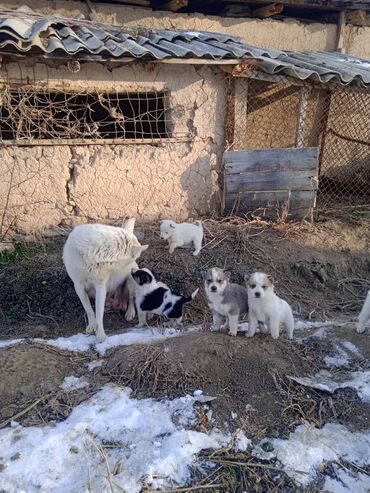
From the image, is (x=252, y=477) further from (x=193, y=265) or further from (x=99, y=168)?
(x=99, y=168)

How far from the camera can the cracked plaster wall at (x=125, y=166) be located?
667 centimetres

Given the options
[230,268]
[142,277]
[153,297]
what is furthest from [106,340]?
[230,268]

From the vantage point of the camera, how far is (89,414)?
3.85 m

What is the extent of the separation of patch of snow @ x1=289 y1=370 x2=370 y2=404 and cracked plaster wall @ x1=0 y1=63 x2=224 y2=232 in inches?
161

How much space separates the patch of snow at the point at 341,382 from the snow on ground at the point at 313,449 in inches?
18.4

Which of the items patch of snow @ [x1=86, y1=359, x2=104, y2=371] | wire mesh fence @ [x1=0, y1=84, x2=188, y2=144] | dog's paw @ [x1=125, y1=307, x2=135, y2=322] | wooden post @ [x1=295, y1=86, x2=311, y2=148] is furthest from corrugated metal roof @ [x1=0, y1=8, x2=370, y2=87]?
→ patch of snow @ [x1=86, y1=359, x2=104, y2=371]

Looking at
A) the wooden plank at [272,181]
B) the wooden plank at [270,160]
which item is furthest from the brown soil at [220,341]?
the wooden plank at [270,160]

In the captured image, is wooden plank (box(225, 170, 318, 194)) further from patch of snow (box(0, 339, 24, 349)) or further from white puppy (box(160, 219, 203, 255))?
patch of snow (box(0, 339, 24, 349))

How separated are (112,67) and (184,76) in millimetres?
1196

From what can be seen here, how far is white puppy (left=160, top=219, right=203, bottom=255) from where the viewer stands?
20.6ft

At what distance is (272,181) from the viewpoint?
7.58 meters

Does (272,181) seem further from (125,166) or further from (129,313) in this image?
(129,313)

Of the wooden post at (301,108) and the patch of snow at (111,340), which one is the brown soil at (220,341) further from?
the wooden post at (301,108)

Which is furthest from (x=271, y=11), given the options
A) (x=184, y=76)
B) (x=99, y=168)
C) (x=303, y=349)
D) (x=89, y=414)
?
(x=89, y=414)
